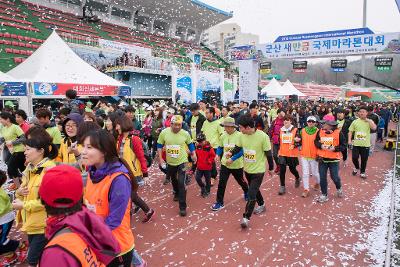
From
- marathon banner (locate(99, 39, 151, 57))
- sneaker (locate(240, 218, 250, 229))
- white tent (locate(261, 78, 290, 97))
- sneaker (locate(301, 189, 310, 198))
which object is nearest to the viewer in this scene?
sneaker (locate(240, 218, 250, 229))

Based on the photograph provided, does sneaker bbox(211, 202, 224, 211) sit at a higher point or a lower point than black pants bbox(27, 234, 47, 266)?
lower

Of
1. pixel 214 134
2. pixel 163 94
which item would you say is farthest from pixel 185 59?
pixel 214 134

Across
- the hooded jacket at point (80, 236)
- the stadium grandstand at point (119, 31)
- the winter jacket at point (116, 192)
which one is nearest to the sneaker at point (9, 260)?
the winter jacket at point (116, 192)

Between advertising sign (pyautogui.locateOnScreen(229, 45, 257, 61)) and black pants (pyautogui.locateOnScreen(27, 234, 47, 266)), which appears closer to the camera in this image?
black pants (pyautogui.locateOnScreen(27, 234, 47, 266))

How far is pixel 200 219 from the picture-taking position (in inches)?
213

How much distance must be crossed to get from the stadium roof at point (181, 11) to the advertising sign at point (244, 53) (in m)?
16.3

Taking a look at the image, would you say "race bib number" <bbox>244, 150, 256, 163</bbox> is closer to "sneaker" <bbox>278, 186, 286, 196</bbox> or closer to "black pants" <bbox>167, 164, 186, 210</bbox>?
"black pants" <bbox>167, 164, 186, 210</bbox>

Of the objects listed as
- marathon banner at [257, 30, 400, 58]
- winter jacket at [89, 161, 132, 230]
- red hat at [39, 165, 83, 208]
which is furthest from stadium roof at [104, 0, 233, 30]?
red hat at [39, 165, 83, 208]

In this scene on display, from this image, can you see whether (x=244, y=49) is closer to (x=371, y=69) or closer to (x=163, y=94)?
(x=163, y=94)

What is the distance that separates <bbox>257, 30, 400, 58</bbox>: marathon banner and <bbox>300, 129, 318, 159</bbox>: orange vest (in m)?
13.8

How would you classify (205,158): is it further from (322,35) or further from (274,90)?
(274,90)

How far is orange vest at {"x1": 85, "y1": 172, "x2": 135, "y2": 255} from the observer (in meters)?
2.28

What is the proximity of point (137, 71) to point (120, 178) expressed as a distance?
21.4m

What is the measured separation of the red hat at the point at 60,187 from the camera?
1.52 metres
